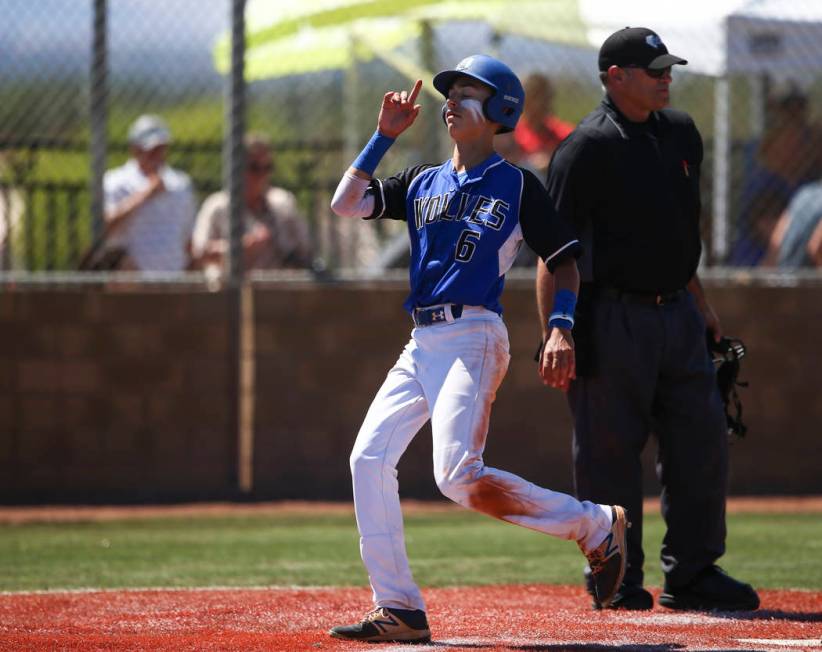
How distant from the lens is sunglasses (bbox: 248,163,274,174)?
10.6m

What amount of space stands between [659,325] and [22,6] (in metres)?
6.24

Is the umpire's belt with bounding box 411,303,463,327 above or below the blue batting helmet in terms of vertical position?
below

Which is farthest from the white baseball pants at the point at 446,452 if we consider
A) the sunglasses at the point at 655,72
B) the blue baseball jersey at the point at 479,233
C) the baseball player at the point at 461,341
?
the sunglasses at the point at 655,72

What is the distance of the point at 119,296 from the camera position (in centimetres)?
1011

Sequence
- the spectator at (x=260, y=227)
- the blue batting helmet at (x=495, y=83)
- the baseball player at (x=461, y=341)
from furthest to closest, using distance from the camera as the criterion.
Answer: the spectator at (x=260, y=227), the blue batting helmet at (x=495, y=83), the baseball player at (x=461, y=341)

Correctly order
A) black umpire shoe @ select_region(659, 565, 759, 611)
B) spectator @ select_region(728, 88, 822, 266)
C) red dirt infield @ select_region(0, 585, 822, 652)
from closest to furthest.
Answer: red dirt infield @ select_region(0, 585, 822, 652)
black umpire shoe @ select_region(659, 565, 759, 611)
spectator @ select_region(728, 88, 822, 266)

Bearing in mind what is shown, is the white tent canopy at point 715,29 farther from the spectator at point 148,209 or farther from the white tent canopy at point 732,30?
the spectator at point 148,209

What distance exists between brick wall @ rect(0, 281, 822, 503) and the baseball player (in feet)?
15.8

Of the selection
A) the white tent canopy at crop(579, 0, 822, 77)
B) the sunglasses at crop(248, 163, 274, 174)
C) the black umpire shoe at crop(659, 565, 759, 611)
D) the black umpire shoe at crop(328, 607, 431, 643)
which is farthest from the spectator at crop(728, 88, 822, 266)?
the black umpire shoe at crop(328, 607, 431, 643)

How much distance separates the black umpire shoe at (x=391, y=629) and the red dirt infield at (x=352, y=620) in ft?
0.18

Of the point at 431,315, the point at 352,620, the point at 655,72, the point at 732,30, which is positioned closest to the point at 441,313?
the point at 431,315

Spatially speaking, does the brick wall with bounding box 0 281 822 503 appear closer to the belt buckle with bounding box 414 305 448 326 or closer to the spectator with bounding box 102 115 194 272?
the spectator with bounding box 102 115 194 272

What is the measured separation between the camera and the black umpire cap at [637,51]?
19.6ft

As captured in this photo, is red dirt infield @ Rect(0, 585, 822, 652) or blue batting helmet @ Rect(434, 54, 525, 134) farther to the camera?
blue batting helmet @ Rect(434, 54, 525, 134)
